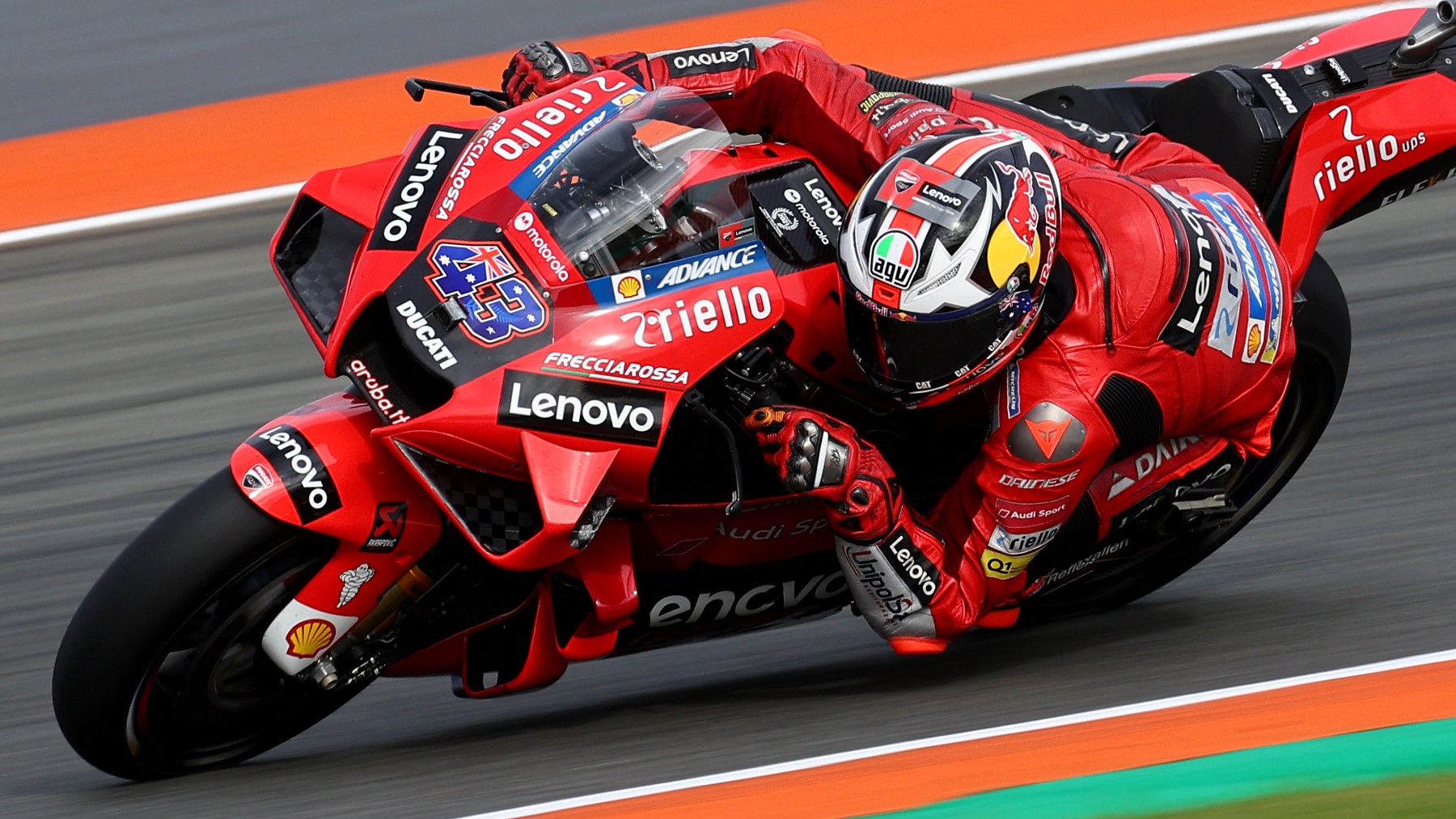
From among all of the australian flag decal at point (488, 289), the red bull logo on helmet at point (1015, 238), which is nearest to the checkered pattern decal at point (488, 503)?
the australian flag decal at point (488, 289)

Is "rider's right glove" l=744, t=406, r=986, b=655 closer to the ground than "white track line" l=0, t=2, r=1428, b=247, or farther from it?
farther from it

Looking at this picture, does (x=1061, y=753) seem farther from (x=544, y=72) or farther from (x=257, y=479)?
(x=544, y=72)

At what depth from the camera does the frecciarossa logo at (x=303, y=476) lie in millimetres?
3744

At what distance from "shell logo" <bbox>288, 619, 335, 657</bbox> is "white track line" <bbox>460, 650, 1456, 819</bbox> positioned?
49cm

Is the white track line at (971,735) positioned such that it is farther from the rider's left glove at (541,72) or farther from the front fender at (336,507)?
the rider's left glove at (541,72)

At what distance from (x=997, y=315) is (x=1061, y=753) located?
3.29ft

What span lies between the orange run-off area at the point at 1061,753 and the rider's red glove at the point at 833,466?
1.77 feet

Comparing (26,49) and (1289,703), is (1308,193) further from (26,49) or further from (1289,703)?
(26,49)

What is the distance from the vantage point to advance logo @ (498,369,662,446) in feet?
11.7

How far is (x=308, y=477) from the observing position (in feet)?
12.4

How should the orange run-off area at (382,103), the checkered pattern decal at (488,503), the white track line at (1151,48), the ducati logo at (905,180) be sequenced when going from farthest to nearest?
1. the white track line at (1151,48)
2. the orange run-off area at (382,103)
3. the ducati logo at (905,180)
4. the checkered pattern decal at (488,503)

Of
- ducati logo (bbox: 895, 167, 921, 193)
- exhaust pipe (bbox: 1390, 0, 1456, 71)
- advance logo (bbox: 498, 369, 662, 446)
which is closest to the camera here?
advance logo (bbox: 498, 369, 662, 446)

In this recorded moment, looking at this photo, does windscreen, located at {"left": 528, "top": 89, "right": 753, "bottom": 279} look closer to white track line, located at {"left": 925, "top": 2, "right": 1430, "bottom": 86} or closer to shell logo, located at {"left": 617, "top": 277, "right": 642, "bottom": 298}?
shell logo, located at {"left": 617, "top": 277, "right": 642, "bottom": 298}

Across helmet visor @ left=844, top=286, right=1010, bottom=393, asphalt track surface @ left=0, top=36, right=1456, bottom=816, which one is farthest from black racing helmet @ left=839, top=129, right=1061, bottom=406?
asphalt track surface @ left=0, top=36, right=1456, bottom=816
